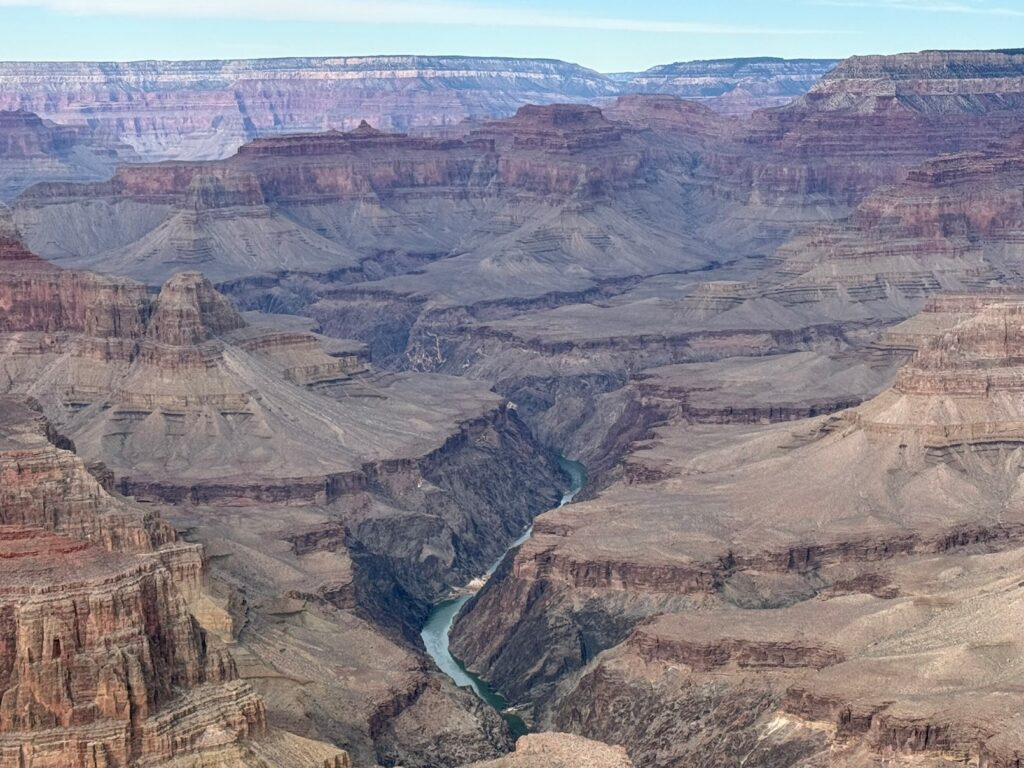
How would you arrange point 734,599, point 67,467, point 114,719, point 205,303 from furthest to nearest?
point 205,303 → point 734,599 → point 67,467 → point 114,719

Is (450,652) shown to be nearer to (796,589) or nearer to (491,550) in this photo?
(796,589)

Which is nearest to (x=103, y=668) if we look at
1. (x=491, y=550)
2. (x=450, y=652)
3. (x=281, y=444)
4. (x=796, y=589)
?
(x=450, y=652)

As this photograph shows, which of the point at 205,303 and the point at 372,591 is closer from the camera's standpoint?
the point at 372,591

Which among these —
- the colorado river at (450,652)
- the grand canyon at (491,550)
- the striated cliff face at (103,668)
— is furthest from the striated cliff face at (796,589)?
the striated cliff face at (103,668)

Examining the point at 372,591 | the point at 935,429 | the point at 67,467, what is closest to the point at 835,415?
the point at 935,429

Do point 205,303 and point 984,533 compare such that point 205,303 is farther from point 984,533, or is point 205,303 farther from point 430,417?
point 984,533

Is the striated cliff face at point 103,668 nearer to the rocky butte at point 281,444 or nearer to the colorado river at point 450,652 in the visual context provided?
the rocky butte at point 281,444

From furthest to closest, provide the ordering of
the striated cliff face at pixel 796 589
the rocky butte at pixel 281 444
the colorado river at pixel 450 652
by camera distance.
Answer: the rocky butte at pixel 281 444 → the colorado river at pixel 450 652 → the striated cliff face at pixel 796 589
